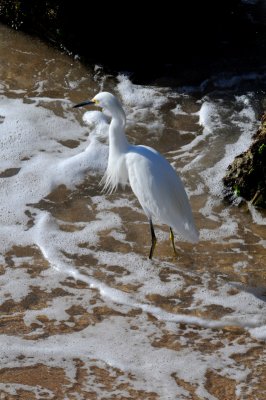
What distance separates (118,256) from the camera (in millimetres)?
4980

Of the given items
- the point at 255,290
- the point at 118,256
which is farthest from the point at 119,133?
the point at 255,290

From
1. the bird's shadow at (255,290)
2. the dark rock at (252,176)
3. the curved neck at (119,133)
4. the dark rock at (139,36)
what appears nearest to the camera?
the bird's shadow at (255,290)

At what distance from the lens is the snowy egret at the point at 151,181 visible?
4906mm

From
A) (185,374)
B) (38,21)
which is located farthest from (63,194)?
(38,21)

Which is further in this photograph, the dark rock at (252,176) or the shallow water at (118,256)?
the dark rock at (252,176)

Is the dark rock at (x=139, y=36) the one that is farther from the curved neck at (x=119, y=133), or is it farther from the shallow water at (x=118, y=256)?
the curved neck at (x=119, y=133)

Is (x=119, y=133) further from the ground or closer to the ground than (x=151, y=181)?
further from the ground

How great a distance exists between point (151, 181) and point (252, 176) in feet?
3.21

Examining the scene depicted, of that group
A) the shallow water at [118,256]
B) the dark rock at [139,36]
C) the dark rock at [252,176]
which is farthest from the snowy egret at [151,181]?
the dark rock at [139,36]

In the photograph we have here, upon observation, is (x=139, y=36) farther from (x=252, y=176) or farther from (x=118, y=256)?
(x=118, y=256)

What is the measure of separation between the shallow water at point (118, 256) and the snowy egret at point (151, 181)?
0.93ft

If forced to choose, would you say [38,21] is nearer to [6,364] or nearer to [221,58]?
[221,58]

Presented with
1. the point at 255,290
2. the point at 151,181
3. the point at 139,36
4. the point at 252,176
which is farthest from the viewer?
the point at 139,36

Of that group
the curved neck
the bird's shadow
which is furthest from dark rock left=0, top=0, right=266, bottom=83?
the bird's shadow
